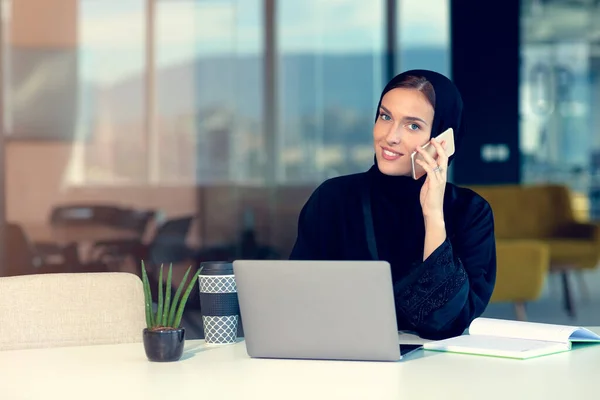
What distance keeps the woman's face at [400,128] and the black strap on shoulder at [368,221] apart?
13 cm

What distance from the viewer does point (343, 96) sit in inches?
273

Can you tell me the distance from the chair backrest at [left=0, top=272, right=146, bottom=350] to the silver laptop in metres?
0.45

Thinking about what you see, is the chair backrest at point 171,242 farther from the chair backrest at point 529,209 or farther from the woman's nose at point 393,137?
the woman's nose at point 393,137

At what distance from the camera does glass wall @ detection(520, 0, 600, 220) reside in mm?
8062

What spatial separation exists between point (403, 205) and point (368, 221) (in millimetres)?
96

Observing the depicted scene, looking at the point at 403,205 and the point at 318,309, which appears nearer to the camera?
the point at 318,309

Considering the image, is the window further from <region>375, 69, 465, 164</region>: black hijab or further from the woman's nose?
the woman's nose

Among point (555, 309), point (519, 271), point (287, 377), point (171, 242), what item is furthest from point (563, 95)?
point (287, 377)

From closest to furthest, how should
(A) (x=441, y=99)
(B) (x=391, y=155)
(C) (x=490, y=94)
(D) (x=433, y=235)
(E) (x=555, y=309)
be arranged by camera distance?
(D) (x=433, y=235), (B) (x=391, y=155), (A) (x=441, y=99), (E) (x=555, y=309), (C) (x=490, y=94)

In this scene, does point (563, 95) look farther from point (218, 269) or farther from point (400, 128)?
point (218, 269)

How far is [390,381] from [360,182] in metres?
0.98

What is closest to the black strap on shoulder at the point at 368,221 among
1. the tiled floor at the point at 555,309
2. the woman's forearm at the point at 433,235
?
the woman's forearm at the point at 433,235

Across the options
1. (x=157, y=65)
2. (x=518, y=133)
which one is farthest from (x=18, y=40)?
(x=518, y=133)

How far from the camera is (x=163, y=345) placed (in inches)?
75.3
